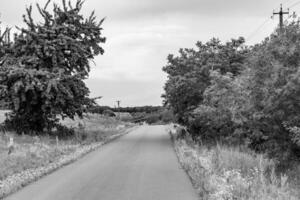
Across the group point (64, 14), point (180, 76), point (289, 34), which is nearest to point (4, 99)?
point (64, 14)

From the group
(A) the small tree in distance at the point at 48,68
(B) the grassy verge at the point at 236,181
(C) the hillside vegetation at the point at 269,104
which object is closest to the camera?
(B) the grassy verge at the point at 236,181

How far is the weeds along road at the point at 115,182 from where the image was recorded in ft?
38.8

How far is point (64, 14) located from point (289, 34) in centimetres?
→ 2194

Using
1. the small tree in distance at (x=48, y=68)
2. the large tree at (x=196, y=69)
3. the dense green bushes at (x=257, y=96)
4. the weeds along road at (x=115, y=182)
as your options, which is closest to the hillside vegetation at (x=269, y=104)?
the dense green bushes at (x=257, y=96)

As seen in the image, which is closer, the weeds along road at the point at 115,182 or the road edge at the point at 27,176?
the weeds along road at the point at 115,182

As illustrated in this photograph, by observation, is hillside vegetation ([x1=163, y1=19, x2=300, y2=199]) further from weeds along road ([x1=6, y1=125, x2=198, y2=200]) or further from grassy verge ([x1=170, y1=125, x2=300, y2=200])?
weeds along road ([x1=6, y1=125, x2=198, y2=200])

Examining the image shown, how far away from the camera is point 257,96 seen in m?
16.2

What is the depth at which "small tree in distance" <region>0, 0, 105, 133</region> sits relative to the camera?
30719mm

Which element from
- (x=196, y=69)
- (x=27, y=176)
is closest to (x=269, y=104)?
(x=27, y=176)

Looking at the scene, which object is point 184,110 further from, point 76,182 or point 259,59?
point 76,182

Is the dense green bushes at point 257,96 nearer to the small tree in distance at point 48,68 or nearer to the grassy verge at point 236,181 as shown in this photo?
the grassy verge at point 236,181

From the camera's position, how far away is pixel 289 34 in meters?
15.9

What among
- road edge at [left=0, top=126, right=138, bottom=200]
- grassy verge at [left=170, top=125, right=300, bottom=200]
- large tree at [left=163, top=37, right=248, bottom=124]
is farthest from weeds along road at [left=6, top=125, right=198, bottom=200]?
large tree at [left=163, top=37, right=248, bottom=124]

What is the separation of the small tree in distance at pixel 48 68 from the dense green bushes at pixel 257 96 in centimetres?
721
